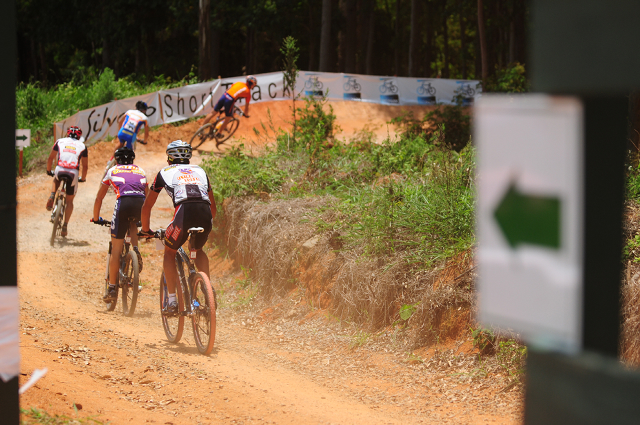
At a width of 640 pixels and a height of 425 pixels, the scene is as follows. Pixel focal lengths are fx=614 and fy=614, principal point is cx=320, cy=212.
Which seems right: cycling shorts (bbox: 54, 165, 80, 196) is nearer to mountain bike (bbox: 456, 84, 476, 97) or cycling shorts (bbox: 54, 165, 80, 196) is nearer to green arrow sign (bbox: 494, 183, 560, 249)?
green arrow sign (bbox: 494, 183, 560, 249)

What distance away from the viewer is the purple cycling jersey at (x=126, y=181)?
28.8ft

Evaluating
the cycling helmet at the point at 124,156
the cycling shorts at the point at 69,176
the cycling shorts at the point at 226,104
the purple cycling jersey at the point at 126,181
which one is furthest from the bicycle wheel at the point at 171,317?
the cycling shorts at the point at 226,104

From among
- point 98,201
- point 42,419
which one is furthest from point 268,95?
point 42,419

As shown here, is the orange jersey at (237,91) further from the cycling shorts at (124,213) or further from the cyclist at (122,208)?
the cycling shorts at (124,213)

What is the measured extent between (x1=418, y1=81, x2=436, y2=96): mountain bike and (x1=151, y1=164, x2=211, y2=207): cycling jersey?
23.0m

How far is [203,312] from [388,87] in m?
22.4

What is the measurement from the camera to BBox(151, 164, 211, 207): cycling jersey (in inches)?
275

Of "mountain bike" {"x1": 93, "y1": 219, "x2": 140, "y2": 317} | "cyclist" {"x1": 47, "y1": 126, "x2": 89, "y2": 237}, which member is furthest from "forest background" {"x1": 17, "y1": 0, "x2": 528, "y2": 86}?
"mountain bike" {"x1": 93, "y1": 219, "x2": 140, "y2": 317}

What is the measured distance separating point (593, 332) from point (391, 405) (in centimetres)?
467

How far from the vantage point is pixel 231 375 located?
636 centimetres

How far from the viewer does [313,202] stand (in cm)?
1035

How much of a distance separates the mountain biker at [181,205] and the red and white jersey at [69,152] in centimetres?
567

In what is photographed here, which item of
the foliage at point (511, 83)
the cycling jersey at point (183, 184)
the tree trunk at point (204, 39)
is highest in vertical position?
the tree trunk at point (204, 39)

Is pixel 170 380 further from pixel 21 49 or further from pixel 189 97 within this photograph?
pixel 21 49
